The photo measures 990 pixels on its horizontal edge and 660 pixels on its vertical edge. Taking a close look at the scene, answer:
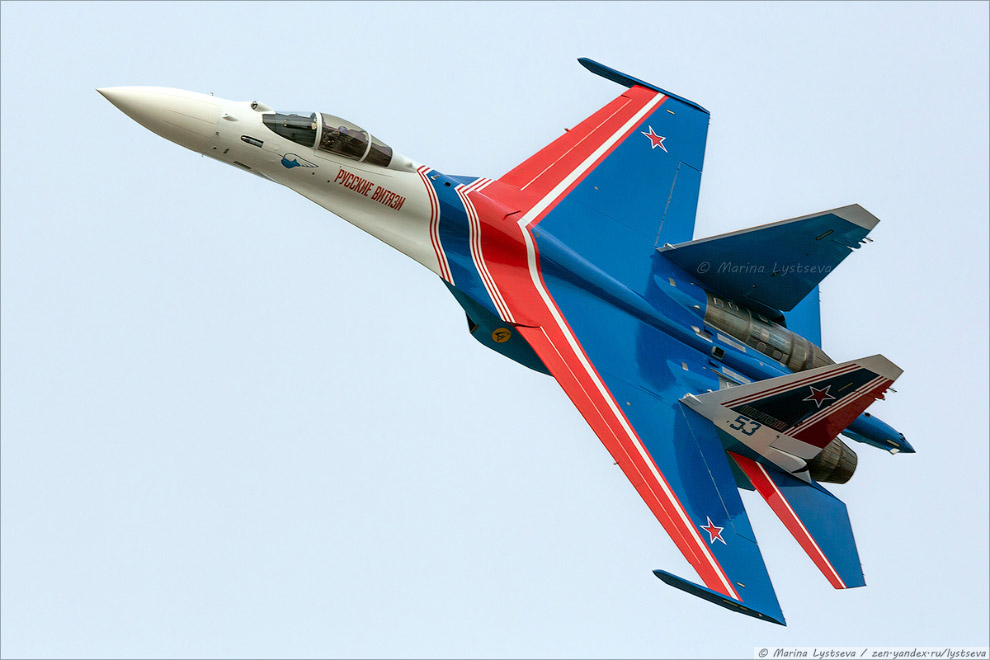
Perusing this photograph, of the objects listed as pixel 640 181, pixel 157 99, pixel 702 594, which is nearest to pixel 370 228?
pixel 157 99

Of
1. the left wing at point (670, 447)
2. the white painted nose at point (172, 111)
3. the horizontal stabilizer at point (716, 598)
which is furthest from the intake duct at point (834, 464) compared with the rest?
the white painted nose at point (172, 111)

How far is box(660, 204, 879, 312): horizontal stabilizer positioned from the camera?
20.2m

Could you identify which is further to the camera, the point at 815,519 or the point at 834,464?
the point at 834,464

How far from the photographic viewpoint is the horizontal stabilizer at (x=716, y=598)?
56.4 ft

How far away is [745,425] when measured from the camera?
63.8ft

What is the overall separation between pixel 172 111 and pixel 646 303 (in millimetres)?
7461

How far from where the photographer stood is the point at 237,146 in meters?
18.0

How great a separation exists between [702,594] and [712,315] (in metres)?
4.92

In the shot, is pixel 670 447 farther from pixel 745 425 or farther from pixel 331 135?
pixel 331 135

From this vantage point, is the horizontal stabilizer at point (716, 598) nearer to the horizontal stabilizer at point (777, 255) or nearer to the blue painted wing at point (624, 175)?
the blue painted wing at point (624, 175)

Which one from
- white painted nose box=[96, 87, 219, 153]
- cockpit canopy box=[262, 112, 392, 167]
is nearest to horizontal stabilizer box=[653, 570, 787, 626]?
cockpit canopy box=[262, 112, 392, 167]

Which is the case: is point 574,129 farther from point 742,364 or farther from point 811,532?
point 811,532

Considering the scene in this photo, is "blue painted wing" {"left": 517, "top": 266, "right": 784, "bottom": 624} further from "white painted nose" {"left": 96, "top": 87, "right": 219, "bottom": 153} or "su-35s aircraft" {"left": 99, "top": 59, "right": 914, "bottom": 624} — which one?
"white painted nose" {"left": 96, "top": 87, "right": 219, "bottom": 153}

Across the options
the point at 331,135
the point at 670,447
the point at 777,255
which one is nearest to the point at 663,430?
the point at 670,447
